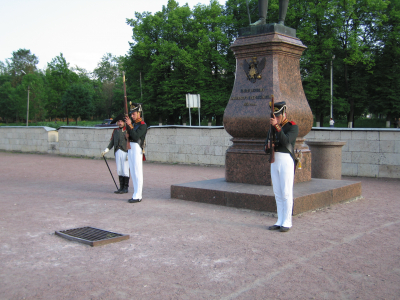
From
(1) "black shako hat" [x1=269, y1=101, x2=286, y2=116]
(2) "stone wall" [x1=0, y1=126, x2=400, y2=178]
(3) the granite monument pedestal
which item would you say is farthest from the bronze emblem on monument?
(2) "stone wall" [x1=0, y1=126, x2=400, y2=178]

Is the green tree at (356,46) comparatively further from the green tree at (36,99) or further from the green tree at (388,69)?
the green tree at (36,99)

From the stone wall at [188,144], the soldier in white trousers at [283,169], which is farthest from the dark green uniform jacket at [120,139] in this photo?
the stone wall at [188,144]

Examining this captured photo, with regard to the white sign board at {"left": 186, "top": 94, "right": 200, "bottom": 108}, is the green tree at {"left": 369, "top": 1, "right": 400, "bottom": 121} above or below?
above

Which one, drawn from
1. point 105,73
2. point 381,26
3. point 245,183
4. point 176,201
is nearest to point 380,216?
point 245,183

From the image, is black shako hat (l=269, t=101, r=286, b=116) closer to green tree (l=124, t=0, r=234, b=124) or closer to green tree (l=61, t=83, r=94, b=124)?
green tree (l=124, t=0, r=234, b=124)

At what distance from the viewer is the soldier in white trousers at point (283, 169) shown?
234 inches

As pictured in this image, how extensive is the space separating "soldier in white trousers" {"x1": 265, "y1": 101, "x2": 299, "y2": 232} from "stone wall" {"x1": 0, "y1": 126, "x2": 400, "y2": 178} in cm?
697

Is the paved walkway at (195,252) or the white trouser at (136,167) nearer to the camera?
the paved walkway at (195,252)

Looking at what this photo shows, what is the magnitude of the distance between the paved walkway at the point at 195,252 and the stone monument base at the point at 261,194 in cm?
17

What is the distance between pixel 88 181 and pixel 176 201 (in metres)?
4.45

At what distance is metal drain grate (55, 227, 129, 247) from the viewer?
5.32m

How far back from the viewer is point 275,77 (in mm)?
8211

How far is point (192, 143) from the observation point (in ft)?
52.2

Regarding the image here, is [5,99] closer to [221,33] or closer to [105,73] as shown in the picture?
[105,73]
